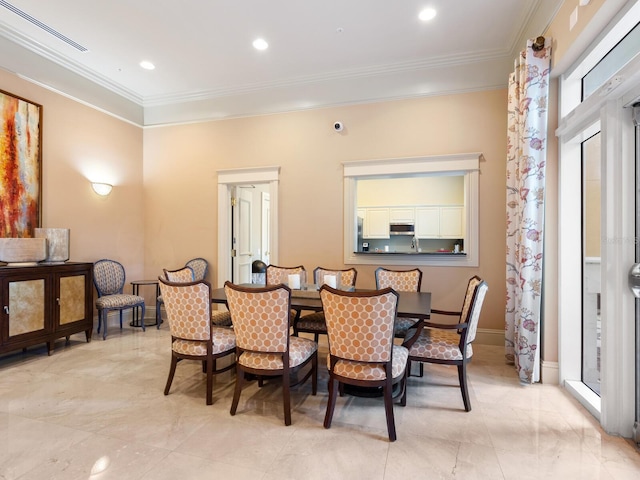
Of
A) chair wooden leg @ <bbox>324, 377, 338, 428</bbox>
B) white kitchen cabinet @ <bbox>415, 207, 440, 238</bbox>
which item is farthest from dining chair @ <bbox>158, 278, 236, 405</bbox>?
white kitchen cabinet @ <bbox>415, 207, 440, 238</bbox>

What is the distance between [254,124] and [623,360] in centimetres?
462

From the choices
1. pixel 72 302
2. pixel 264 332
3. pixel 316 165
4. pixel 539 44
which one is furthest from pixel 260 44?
pixel 72 302

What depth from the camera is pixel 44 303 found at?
134 inches

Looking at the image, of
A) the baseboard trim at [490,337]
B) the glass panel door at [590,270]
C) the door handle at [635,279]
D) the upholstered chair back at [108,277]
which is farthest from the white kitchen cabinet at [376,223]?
the door handle at [635,279]

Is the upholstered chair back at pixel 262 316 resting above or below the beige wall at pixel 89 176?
below

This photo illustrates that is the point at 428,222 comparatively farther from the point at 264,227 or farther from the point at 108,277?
the point at 108,277

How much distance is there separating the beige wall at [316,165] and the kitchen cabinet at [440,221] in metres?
3.29

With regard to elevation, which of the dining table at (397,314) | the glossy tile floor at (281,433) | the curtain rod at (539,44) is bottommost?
the glossy tile floor at (281,433)

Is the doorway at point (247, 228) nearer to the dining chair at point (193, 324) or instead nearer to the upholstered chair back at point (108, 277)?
the upholstered chair back at point (108, 277)

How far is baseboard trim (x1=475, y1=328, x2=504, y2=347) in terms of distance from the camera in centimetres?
382

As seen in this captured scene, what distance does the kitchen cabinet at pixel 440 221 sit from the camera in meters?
7.02

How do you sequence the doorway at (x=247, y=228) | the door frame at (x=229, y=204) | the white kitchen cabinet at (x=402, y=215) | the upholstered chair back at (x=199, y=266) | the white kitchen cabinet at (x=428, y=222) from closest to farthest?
the door frame at (x=229, y=204) < the upholstered chair back at (x=199, y=266) < the doorway at (x=247, y=228) < the white kitchen cabinet at (x=428, y=222) < the white kitchen cabinet at (x=402, y=215)

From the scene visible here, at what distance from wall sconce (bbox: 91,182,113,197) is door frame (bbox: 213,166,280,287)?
1519 millimetres

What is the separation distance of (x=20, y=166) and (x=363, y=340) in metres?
4.22
